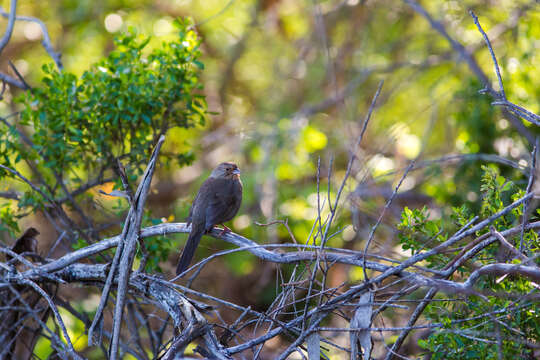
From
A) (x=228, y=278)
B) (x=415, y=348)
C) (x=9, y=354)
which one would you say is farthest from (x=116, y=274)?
(x=228, y=278)

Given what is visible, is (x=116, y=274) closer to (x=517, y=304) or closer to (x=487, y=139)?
(x=517, y=304)


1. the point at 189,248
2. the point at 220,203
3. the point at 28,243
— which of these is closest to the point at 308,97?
the point at 220,203

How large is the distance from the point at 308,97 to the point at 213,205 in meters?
5.74

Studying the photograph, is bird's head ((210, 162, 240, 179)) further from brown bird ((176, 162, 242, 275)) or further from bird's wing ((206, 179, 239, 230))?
bird's wing ((206, 179, 239, 230))

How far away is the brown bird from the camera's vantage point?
493cm

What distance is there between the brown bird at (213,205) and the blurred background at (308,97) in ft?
3.70

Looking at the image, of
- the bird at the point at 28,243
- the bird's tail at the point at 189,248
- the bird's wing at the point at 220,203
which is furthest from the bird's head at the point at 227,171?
the bird at the point at 28,243

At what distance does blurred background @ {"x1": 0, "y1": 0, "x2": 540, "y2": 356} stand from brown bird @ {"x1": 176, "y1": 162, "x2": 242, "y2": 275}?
44.4 inches

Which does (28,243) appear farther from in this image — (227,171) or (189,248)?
(227,171)

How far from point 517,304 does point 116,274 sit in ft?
8.15

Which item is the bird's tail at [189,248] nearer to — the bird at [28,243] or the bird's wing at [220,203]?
the bird's wing at [220,203]

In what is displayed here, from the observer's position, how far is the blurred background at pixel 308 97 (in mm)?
7074

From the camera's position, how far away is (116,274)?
374 centimetres

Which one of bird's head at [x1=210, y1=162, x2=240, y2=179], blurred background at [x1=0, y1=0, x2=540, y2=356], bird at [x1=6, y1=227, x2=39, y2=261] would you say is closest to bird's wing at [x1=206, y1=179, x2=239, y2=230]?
bird's head at [x1=210, y1=162, x2=240, y2=179]
